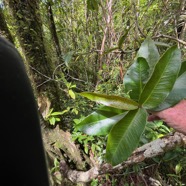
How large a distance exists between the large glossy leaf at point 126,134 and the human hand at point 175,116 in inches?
1.7

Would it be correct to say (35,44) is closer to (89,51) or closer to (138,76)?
(89,51)

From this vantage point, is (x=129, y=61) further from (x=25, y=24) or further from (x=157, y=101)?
(x=157, y=101)

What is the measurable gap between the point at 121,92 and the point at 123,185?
1.84ft

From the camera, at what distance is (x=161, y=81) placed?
543mm

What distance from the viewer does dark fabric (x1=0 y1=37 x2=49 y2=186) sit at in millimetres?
242

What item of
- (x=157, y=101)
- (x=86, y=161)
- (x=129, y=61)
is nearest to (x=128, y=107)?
(x=157, y=101)

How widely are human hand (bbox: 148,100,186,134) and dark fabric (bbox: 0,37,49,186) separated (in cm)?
34

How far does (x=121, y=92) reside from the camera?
1.60 m

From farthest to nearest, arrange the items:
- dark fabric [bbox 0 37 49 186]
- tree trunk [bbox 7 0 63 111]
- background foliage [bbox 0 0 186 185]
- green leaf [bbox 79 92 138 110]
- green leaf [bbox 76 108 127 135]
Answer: tree trunk [bbox 7 0 63 111]
background foliage [bbox 0 0 186 185]
green leaf [bbox 76 108 127 135]
green leaf [bbox 79 92 138 110]
dark fabric [bbox 0 37 49 186]

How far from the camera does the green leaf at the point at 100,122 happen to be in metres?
0.66

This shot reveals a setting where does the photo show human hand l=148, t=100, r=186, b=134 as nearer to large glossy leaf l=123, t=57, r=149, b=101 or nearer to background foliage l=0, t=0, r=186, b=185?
large glossy leaf l=123, t=57, r=149, b=101

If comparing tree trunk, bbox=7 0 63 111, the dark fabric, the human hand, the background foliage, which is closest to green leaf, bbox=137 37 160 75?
the human hand

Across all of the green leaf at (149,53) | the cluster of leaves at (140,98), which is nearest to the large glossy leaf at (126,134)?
the cluster of leaves at (140,98)

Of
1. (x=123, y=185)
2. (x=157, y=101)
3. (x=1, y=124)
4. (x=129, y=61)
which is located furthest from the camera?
(x=129, y=61)
